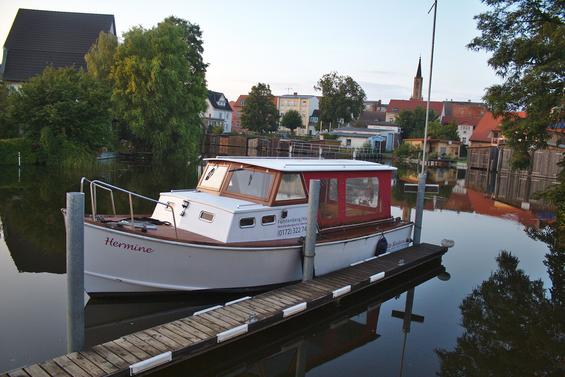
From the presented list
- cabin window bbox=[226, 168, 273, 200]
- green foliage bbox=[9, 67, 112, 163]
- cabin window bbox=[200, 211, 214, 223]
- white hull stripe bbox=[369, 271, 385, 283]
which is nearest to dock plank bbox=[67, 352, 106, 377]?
cabin window bbox=[200, 211, 214, 223]

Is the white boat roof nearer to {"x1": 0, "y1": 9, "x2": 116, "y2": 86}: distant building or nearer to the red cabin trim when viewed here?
the red cabin trim

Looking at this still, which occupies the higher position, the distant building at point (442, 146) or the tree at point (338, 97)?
the tree at point (338, 97)

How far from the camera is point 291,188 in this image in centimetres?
1027

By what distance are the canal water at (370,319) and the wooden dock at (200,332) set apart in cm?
48

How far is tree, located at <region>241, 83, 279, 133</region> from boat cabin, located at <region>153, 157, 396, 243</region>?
233 ft

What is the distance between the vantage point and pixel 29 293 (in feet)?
31.7

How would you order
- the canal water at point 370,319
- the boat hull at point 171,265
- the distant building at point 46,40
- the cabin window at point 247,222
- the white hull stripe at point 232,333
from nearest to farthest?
the white hull stripe at point 232,333 → the canal water at point 370,319 → the boat hull at point 171,265 → the cabin window at point 247,222 → the distant building at point 46,40

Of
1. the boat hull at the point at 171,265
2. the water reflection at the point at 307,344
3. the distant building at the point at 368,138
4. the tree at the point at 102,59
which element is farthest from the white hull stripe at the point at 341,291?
the distant building at the point at 368,138

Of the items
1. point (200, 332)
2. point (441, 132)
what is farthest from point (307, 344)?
point (441, 132)

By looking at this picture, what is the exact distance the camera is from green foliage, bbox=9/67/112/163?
30438 mm

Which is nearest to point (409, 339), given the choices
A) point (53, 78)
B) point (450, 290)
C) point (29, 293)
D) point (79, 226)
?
point (450, 290)

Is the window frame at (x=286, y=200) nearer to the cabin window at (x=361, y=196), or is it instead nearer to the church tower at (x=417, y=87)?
the cabin window at (x=361, y=196)

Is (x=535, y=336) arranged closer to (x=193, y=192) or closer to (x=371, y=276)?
(x=371, y=276)

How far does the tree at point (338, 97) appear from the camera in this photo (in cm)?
9388
